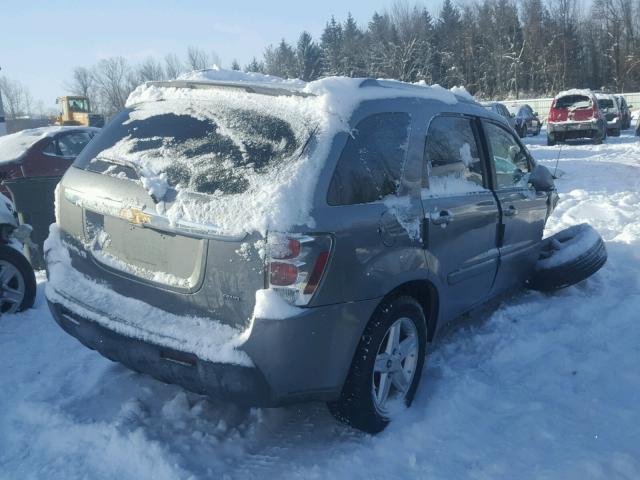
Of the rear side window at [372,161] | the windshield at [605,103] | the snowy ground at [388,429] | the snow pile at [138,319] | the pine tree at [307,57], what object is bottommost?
the snowy ground at [388,429]

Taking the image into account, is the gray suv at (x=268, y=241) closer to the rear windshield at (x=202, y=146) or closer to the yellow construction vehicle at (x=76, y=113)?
the rear windshield at (x=202, y=146)

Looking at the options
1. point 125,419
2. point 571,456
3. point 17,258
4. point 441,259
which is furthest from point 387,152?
point 17,258

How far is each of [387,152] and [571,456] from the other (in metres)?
1.83

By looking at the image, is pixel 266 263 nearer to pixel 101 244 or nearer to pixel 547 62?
pixel 101 244

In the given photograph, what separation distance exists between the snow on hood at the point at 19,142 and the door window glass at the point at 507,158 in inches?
309

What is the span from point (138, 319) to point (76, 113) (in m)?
44.7

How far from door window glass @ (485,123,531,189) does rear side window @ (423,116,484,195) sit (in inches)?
10.9

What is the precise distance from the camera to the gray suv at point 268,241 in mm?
2666

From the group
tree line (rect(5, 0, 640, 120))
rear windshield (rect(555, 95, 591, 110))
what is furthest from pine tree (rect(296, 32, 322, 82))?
rear windshield (rect(555, 95, 591, 110))

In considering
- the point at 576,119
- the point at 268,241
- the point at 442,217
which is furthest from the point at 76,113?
the point at 268,241

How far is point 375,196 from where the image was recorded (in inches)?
122

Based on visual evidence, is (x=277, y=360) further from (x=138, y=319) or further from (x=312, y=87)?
(x=312, y=87)

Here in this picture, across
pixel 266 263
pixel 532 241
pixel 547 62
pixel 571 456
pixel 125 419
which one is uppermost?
pixel 547 62

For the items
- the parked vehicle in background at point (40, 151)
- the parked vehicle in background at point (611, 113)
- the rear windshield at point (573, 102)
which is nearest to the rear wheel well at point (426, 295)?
the parked vehicle in background at point (40, 151)
